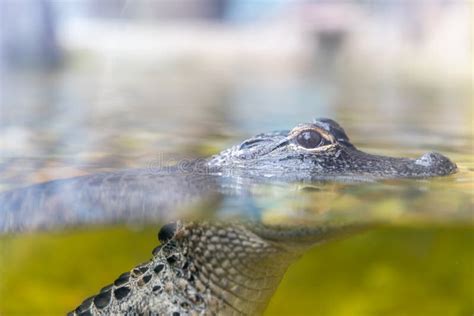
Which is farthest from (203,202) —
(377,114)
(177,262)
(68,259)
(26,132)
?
(377,114)

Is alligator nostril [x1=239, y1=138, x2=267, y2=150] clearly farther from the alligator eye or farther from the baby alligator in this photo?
the alligator eye

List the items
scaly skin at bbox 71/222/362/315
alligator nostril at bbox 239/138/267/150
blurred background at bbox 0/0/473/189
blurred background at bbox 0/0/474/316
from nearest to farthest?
scaly skin at bbox 71/222/362/315 → alligator nostril at bbox 239/138/267/150 → blurred background at bbox 0/0/474/316 → blurred background at bbox 0/0/473/189

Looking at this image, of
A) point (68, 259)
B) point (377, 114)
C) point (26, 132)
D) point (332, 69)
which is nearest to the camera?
point (68, 259)

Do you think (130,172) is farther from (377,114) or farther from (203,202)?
(377,114)

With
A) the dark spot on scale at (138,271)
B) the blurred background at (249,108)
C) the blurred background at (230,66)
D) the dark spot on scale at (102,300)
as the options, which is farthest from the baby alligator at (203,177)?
the blurred background at (230,66)

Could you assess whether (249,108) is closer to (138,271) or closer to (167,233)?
(167,233)

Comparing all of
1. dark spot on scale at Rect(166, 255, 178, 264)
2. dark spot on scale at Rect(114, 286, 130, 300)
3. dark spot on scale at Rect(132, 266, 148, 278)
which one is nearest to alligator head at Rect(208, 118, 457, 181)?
dark spot on scale at Rect(166, 255, 178, 264)
